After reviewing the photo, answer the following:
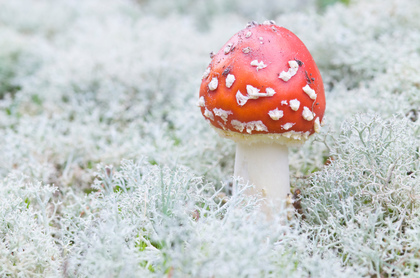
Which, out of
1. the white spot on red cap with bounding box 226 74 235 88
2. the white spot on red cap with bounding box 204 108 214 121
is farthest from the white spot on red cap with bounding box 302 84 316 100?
the white spot on red cap with bounding box 204 108 214 121

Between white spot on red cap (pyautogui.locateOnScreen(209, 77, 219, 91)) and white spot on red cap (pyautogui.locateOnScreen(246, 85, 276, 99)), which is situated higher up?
white spot on red cap (pyautogui.locateOnScreen(209, 77, 219, 91))

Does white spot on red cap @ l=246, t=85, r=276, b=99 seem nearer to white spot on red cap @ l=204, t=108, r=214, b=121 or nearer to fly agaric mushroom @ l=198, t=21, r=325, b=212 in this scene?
fly agaric mushroom @ l=198, t=21, r=325, b=212

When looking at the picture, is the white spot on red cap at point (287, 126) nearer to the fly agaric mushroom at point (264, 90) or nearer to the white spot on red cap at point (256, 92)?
A: the fly agaric mushroom at point (264, 90)

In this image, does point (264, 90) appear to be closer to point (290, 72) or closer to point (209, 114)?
point (290, 72)

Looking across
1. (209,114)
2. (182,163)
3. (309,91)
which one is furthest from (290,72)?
(182,163)

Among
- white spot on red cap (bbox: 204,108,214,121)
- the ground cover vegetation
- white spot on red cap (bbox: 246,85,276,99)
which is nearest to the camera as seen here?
the ground cover vegetation

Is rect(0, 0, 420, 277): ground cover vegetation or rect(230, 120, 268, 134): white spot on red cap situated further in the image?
rect(230, 120, 268, 134): white spot on red cap
